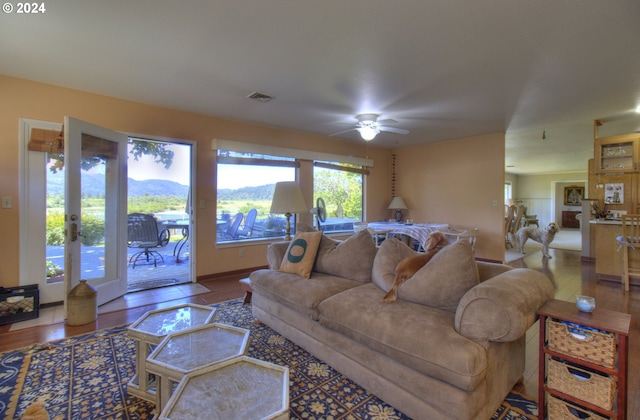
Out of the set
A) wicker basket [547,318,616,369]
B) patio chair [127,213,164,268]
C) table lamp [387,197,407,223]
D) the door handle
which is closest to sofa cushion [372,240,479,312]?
wicker basket [547,318,616,369]

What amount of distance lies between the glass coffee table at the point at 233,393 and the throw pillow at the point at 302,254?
4.13 feet

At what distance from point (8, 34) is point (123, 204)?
6.20ft

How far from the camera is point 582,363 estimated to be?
140 cm

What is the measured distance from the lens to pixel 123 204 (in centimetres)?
365

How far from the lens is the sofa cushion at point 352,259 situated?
8.32 feet

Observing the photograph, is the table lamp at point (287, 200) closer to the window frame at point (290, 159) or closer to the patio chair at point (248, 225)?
the window frame at point (290, 159)

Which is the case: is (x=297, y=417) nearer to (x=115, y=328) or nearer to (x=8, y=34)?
(x=115, y=328)

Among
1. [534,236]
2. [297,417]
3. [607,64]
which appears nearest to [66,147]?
[297,417]

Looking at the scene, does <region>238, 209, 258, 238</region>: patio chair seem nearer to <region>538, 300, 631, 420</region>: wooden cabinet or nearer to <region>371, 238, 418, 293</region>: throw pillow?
<region>371, 238, 418, 293</region>: throw pillow

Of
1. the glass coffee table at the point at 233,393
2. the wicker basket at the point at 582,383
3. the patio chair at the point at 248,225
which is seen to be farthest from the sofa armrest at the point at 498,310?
the patio chair at the point at 248,225

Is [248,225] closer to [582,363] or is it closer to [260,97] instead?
[260,97]

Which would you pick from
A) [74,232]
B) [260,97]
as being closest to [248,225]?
[260,97]

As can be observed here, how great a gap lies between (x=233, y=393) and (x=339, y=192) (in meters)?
5.15

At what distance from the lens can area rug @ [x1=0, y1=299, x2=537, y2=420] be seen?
1641 mm
